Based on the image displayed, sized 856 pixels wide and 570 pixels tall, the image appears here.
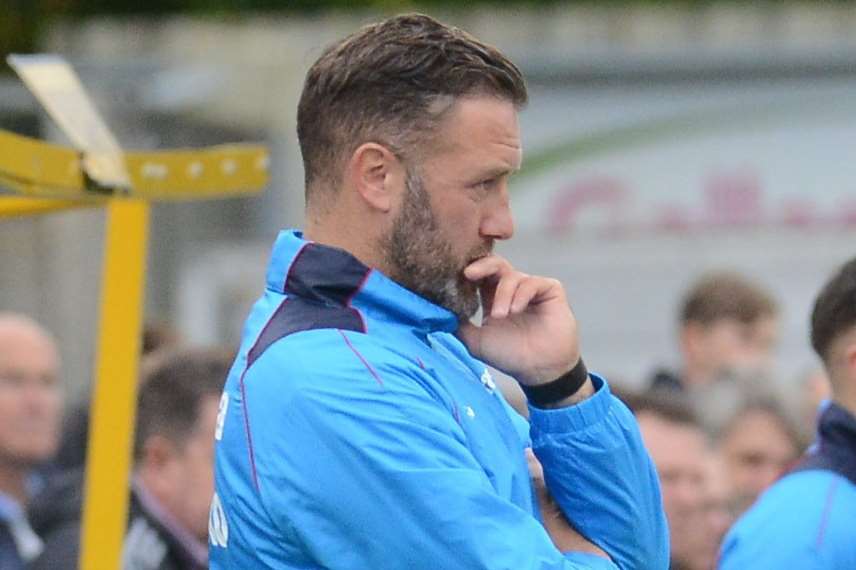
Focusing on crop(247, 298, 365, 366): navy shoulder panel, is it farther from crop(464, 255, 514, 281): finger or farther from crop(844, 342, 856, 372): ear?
crop(844, 342, 856, 372): ear

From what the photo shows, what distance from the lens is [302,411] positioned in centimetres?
290

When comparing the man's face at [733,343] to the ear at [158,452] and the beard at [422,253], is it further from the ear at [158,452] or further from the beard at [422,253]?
the beard at [422,253]

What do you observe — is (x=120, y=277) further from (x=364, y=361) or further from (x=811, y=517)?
(x=811, y=517)

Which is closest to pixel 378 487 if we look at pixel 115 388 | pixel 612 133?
pixel 115 388

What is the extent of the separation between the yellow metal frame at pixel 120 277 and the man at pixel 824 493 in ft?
4.06

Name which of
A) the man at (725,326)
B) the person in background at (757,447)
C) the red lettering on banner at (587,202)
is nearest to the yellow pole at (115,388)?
the person in background at (757,447)

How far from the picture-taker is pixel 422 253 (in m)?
3.04

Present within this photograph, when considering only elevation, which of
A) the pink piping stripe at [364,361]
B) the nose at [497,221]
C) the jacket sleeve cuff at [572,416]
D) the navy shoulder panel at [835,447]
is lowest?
the navy shoulder panel at [835,447]

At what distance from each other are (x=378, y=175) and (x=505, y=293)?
263mm

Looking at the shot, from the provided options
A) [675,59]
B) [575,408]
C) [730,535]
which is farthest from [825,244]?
[575,408]

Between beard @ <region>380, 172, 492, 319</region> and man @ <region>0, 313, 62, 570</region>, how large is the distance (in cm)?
301

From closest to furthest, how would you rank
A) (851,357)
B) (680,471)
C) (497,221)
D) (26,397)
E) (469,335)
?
(497,221) → (469,335) → (851,357) → (680,471) → (26,397)

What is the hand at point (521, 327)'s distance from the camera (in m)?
3.09

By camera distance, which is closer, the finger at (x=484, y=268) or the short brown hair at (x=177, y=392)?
the finger at (x=484, y=268)
